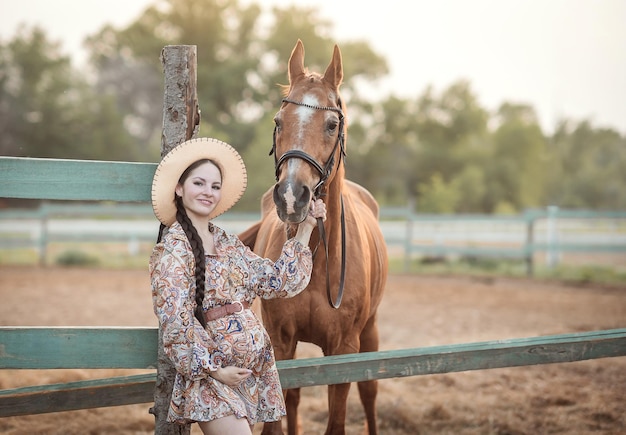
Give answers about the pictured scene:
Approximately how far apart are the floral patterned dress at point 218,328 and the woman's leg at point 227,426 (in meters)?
0.03

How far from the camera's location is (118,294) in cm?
1123

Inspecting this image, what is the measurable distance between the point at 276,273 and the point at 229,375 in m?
0.52

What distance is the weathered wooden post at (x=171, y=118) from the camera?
2.80m

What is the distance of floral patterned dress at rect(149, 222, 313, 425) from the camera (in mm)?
2338

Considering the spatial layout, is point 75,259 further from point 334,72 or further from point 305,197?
point 305,197

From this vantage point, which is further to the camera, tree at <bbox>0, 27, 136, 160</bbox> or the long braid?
tree at <bbox>0, 27, 136, 160</bbox>

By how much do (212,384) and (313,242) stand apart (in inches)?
51.9

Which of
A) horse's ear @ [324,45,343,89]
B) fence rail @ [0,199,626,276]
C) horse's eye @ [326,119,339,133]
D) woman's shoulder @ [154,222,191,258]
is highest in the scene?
horse's ear @ [324,45,343,89]

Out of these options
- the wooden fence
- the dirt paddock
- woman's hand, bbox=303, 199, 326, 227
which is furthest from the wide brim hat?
the dirt paddock

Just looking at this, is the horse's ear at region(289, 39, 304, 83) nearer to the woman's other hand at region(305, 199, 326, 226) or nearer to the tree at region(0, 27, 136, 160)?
the woman's other hand at region(305, 199, 326, 226)

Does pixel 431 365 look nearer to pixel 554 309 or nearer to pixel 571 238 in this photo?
pixel 554 309

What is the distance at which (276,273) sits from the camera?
8.90ft

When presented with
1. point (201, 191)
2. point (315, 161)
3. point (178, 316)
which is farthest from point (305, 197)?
point (178, 316)

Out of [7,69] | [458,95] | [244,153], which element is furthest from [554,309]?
[458,95]
